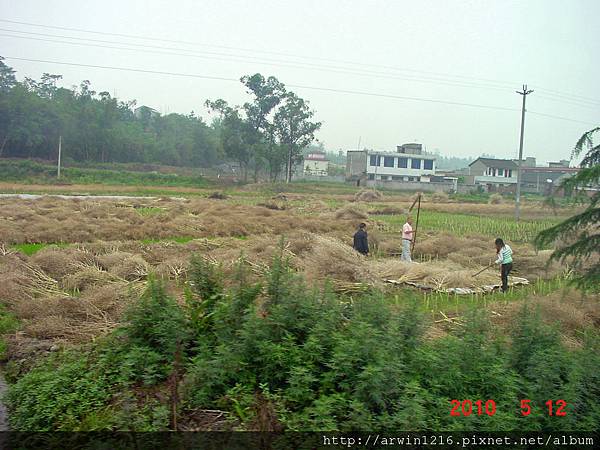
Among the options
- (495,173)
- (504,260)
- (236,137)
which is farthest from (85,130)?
(504,260)

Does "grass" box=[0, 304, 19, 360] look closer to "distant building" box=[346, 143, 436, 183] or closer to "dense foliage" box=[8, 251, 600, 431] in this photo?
"dense foliage" box=[8, 251, 600, 431]

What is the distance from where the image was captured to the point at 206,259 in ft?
30.6

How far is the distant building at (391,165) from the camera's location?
6794 centimetres

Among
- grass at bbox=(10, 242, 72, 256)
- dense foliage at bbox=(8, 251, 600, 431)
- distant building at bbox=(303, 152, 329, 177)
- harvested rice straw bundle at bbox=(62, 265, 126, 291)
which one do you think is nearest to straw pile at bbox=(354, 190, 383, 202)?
grass at bbox=(10, 242, 72, 256)

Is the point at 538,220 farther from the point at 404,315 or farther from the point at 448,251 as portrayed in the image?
the point at 404,315

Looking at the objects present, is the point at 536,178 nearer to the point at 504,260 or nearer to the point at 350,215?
the point at 350,215

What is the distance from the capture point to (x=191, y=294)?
6.95 m

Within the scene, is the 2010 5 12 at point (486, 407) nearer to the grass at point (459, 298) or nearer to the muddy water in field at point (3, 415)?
the grass at point (459, 298)

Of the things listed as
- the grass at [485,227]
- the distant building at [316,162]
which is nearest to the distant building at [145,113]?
the distant building at [316,162]

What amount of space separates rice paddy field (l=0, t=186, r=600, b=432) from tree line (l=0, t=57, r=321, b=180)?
35.6 m

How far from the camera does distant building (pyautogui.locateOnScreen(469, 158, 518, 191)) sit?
72.6 m

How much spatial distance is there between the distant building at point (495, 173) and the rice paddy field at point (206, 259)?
167 ft

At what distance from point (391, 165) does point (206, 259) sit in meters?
62.3

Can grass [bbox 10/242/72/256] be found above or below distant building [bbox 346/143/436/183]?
below
